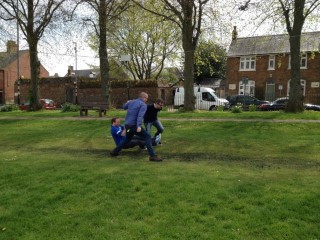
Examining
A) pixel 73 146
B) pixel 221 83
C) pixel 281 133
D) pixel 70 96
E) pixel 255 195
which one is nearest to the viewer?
pixel 255 195

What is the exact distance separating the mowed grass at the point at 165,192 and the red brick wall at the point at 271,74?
31.7m

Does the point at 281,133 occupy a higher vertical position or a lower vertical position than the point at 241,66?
lower

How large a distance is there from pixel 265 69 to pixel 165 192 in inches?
1550

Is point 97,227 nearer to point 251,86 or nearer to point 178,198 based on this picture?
point 178,198

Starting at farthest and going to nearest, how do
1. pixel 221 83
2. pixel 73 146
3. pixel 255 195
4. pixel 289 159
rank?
pixel 221 83 < pixel 73 146 < pixel 289 159 < pixel 255 195

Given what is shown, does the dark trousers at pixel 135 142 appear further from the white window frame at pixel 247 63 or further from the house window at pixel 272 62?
the white window frame at pixel 247 63

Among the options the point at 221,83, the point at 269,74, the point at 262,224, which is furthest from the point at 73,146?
the point at 221,83

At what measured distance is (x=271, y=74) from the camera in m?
43.1

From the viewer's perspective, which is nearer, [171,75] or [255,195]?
[255,195]

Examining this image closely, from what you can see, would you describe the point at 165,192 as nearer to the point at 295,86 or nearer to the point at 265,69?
the point at 295,86

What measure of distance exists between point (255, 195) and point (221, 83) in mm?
49182

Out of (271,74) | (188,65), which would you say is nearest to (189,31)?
(188,65)

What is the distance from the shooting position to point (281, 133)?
14211mm

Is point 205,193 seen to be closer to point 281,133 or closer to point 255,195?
point 255,195
